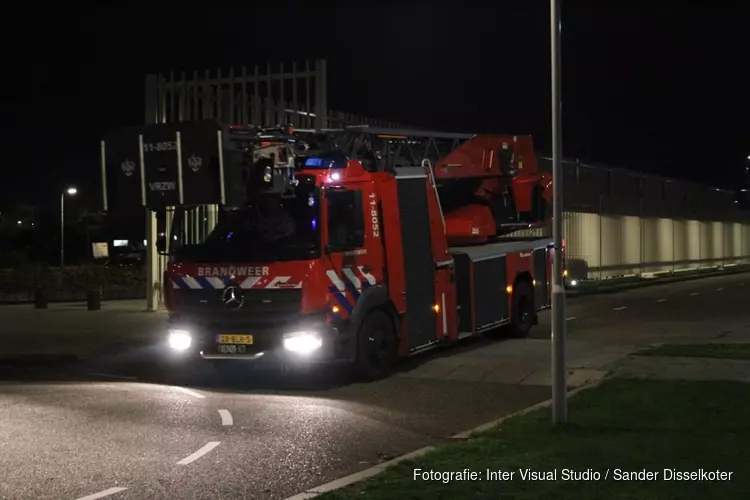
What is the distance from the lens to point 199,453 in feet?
27.2

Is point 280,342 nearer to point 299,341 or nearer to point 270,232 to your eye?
point 299,341

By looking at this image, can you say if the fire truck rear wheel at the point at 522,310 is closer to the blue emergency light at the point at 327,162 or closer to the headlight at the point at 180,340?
the blue emergency light at the point at 327,162

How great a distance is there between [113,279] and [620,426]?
94.7 ft

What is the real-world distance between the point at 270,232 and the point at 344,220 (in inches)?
39.9

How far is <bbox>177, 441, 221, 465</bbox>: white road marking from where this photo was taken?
→ 7988 millimetres

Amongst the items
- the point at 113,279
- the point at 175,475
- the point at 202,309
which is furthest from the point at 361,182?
the point at 113,279

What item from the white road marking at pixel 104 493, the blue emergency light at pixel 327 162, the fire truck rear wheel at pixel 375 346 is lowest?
the white road marking at pixel 104 493

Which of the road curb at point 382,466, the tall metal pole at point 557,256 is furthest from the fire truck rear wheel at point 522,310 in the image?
the tall metal pole at point 557,256

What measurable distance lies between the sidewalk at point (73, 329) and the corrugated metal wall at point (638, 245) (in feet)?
57.2

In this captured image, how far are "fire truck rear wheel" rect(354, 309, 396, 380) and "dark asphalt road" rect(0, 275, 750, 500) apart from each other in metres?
0.22

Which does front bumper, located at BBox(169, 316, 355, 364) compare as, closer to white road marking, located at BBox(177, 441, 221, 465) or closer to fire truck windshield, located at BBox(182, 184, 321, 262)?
fire truck windshield, located at BBox(182, 184, 321, 262)

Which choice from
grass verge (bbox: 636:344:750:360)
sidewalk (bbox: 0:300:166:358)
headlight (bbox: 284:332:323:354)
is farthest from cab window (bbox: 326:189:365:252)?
sidewalk (bbox: 0:300:166:358)

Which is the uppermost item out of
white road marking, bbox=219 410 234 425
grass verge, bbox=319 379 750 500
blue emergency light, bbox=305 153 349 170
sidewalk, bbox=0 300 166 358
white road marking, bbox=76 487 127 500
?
blue emergency light, bbox=305 153 349 170

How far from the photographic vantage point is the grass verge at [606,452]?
6480 mm
